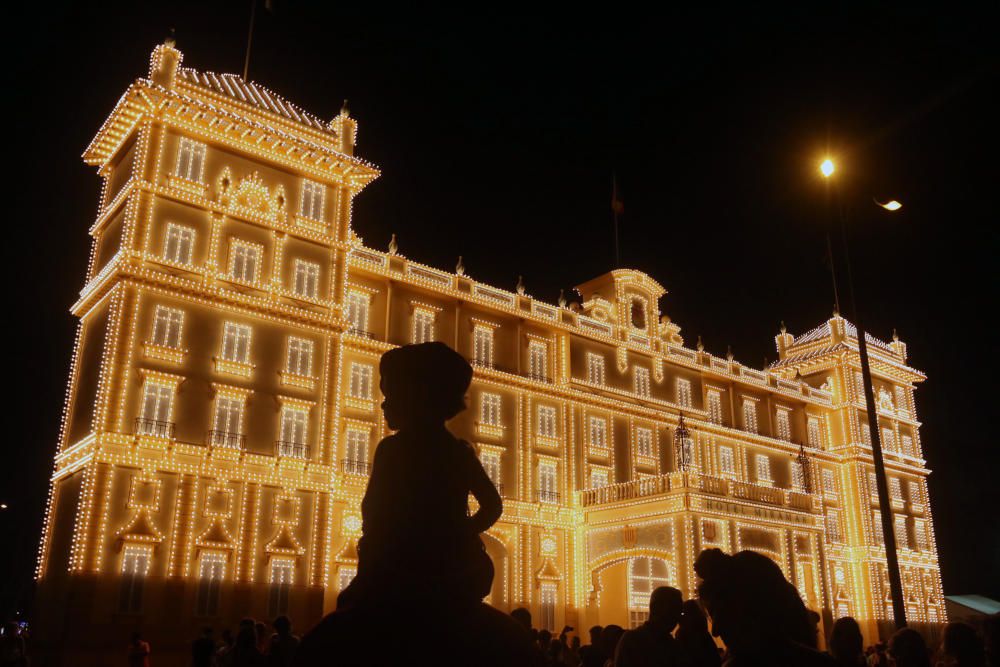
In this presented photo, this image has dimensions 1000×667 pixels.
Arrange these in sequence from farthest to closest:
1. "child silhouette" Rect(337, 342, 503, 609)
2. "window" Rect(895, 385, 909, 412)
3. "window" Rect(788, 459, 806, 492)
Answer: "window" Rect(895, 385, 909, 412) → "window" Rect(788, 459, 806, 492) → "child silhouette" Rect(337, 342, 503, 609)

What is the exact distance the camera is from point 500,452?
33.3 m

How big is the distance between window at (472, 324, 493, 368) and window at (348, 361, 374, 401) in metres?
4.77

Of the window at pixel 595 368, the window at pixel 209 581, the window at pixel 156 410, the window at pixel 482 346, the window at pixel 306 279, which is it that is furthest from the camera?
the window at pixel 595 368

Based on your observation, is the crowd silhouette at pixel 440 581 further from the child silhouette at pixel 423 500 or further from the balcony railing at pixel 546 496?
the balcony railing at pixel 546 496

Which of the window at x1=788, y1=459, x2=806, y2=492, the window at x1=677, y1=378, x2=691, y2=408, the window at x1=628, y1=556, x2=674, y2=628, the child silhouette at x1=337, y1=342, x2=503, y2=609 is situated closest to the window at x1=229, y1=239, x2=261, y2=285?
the window at x1=628, y1=556, x2=674, y2=628

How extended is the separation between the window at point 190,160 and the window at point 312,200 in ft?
11.4

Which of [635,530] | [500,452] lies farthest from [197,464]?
[635,530]

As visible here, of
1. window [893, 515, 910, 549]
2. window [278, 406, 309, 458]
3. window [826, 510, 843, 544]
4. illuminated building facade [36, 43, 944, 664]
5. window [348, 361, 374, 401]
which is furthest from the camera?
window [893, 515, 910, 549]

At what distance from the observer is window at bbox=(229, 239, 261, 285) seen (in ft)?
88.8

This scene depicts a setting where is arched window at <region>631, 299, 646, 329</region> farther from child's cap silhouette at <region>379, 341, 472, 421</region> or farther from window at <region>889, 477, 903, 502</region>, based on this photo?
child's cap silhouette at <region>379, 341, 472, 421</region>

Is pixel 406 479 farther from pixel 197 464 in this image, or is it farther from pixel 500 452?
pixel 500 452

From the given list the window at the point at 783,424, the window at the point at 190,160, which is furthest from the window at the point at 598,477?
the window at the point at 190,160

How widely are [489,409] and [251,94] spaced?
14444mm

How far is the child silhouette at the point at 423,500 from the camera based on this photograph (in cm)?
424
